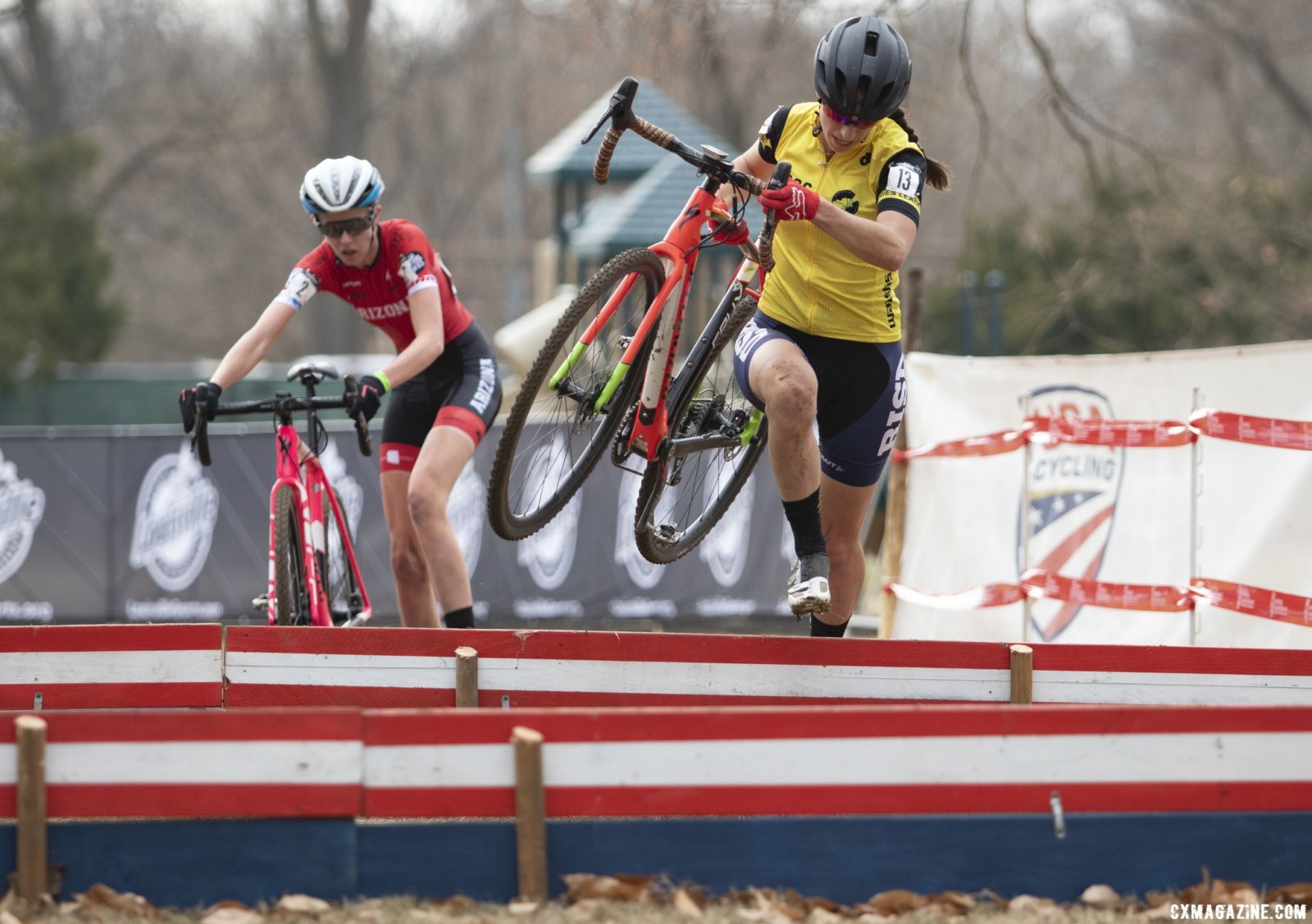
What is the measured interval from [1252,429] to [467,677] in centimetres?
496

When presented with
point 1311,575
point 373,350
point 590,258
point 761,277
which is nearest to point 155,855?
point 761,277

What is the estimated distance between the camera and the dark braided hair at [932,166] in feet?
19.7

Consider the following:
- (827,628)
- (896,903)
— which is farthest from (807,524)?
(896,903)

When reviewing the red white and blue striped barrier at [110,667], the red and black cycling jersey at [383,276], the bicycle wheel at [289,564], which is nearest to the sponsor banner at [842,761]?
the red white and blue striped barrier at [110,667]

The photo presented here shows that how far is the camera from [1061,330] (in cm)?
2259

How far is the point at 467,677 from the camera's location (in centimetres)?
578

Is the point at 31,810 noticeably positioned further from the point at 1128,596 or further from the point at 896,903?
the point at 1128,596

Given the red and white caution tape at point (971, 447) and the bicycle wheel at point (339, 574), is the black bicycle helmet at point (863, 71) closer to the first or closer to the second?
the bicycle wheel at point (339, 574)

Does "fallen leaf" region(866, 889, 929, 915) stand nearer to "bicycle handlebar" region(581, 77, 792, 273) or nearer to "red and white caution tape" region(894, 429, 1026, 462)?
"bicycle handlebar" region(581, 77, 792, 273)

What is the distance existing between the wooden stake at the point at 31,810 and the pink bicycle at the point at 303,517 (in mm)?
2211

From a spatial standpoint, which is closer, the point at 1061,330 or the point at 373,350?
the point at 1061,330

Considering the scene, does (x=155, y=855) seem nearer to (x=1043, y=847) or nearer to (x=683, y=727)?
(x=683, y=727)

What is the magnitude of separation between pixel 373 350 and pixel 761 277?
40.9 m

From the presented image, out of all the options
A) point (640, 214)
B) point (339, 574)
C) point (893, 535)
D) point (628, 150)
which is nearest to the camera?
point (339, 574)
